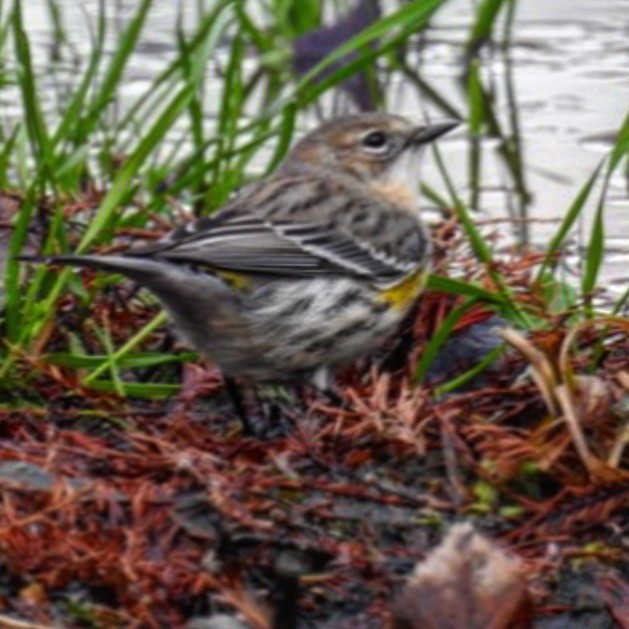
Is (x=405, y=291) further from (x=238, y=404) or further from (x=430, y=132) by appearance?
(x=430, y=132)

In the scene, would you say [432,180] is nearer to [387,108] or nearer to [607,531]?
[387,108]

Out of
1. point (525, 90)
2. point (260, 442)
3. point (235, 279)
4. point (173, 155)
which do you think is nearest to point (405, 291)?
point (235, 279)

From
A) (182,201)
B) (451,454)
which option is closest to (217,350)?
(451,454)

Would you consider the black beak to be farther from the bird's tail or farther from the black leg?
the bird's tail

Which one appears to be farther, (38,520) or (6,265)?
(6,265)

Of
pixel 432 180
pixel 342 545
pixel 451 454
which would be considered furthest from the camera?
pixel 432 180

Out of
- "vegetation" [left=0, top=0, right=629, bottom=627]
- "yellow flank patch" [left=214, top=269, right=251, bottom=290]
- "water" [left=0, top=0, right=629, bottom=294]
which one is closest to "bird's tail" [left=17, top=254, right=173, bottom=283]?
"yellow flank patch" [left=214, top=269, right=251, bottom=290]
